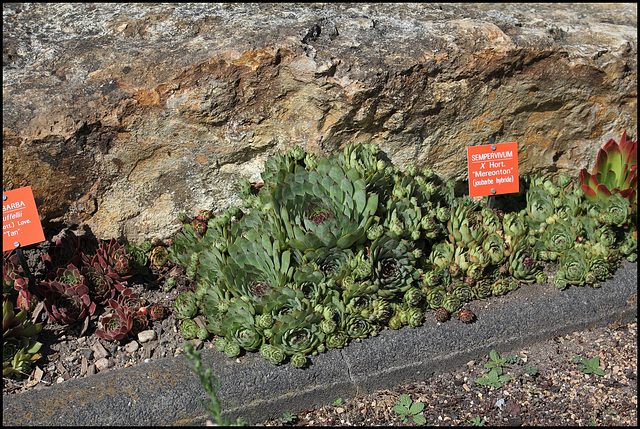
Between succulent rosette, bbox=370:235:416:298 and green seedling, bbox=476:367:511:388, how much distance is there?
59 centimetres

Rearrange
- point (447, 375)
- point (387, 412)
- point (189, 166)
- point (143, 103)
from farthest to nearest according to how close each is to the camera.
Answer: point (189, 166)
point (143, 103)
point (447, 375)
point (387, 412)

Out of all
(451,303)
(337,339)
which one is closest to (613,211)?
(451,303)

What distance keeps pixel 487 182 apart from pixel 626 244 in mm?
994

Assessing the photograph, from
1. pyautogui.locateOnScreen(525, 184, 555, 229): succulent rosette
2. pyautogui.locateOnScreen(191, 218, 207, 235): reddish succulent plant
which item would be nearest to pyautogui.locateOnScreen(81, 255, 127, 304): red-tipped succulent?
pyautogui.locateOnScreen(191, 218, 207, 235): reddish succulent plant

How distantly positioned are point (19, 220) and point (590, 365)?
3080 millimetres

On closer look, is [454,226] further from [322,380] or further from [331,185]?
[322,380]

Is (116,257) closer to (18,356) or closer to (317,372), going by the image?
(18,356)

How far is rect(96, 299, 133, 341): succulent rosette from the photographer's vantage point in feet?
8.84

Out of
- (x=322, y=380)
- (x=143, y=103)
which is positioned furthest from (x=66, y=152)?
(x=322, y=380)

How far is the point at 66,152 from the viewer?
289cm

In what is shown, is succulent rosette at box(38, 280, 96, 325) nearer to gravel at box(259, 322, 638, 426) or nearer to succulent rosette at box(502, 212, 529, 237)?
gravel at box(259, 322, 638, 426)

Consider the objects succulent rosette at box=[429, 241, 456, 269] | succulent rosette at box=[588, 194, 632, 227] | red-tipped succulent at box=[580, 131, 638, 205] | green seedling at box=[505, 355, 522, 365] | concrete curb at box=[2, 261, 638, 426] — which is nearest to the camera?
concrete curb at box=[2, 261, 638, 426]

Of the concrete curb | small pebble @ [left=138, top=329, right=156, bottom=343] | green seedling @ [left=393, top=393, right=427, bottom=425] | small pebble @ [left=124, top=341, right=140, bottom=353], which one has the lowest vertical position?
green seedling @ [left=393, top=393, right=427, bottom=425]

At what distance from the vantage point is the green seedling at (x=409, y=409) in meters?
2.43
